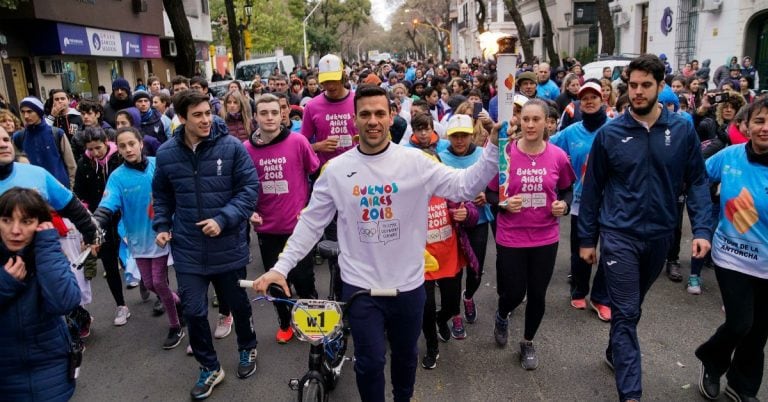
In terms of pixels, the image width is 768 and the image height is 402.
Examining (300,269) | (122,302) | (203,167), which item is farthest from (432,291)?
(122,302)

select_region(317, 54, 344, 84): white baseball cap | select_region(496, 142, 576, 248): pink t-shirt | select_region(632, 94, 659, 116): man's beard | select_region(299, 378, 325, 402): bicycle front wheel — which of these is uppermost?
select_region(317, 54, 344, 84): white baseball cap

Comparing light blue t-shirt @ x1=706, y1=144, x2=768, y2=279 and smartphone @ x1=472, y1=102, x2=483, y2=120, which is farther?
smartphone @ x1=472, y1=102, x2=483, y2=120

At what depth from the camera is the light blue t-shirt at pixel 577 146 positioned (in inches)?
218

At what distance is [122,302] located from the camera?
19.4 feet

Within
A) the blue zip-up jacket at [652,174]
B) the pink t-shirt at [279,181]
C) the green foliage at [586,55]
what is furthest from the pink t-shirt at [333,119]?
the green foliage at [586,55]

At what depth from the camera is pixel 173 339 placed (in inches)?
208

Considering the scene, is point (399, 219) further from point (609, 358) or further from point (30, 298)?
point (609, 358)

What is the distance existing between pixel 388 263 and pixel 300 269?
1.94 meters

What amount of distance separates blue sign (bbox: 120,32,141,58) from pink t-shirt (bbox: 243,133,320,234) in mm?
22332

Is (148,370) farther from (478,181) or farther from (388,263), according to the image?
(478,181)

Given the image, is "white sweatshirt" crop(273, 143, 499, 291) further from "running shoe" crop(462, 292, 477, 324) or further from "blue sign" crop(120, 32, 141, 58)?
"blue sign" crop(120, 32, 141, 58)

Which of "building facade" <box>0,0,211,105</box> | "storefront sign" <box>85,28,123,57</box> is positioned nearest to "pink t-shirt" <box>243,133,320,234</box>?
"building facade" <box>0,0,211,105</box>

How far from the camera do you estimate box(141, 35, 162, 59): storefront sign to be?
26703 millimetres

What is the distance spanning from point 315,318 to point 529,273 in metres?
2.02
